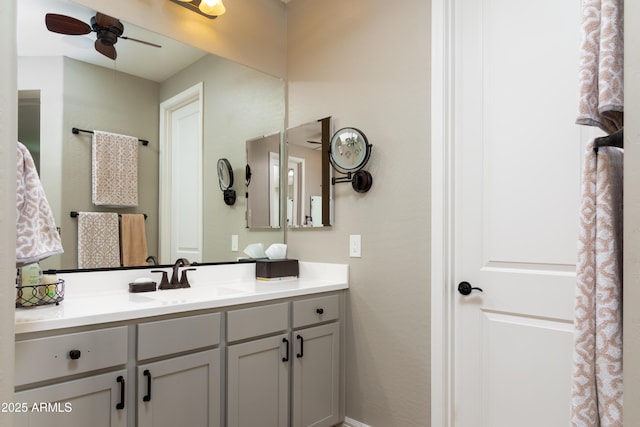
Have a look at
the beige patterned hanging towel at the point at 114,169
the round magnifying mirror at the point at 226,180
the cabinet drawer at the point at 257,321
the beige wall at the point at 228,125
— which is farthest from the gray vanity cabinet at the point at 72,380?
the round magnifying mirror at the point at 226,180

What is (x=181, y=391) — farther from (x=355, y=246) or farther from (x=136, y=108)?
(x=136, y=108)

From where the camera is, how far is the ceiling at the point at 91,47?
1712 mm

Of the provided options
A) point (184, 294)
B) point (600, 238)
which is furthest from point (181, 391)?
point (600, 238)

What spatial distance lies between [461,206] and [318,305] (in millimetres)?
886

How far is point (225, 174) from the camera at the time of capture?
7.98 ft

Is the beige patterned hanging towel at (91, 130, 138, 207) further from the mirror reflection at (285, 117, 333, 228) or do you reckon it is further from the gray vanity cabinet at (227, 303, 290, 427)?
the mirror reflection at (285, 117, 333, 228)

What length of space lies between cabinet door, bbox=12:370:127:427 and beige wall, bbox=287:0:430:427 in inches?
48.8

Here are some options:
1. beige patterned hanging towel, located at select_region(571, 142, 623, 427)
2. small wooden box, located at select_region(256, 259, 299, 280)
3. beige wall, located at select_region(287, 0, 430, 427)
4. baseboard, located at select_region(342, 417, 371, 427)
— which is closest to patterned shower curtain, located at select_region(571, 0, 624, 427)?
beige patterned hanging towel, located at select_region(571, 142, 623, 427)

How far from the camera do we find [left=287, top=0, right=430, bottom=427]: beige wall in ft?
6.49

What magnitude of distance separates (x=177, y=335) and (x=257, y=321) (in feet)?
1.26

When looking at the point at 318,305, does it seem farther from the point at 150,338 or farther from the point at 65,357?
the point at 65,357

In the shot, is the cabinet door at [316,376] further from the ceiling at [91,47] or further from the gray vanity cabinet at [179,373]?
the ceiling at [91,47]

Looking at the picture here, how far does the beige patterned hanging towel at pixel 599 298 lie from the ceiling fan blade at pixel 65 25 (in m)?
2.07

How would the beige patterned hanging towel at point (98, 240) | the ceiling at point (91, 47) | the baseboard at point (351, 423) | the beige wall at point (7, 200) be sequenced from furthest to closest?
the baseboard at point (351, 423) → the beige patterned hanging towel at point (98, 240) → the ceiling at point (91, 47) → the beige wall at point (7, 200)
